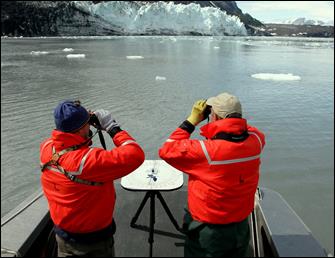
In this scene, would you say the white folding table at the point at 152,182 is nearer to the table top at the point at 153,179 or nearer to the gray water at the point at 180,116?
the table top at the point at 153,179

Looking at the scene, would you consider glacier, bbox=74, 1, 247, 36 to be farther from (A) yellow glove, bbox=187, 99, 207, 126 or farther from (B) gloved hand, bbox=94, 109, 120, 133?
(A) yellow glove, bbox=187, 99, 207, 126

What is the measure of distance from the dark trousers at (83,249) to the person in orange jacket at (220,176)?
0.60m

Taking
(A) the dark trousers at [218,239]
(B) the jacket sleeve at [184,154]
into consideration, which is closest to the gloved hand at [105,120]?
(B) the jacket sleeve at [184,154]

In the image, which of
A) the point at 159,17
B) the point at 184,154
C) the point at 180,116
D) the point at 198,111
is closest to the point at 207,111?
the point at 198,111

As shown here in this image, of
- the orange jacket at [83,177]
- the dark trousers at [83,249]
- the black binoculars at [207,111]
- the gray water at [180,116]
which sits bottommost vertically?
the gray water at [180,116]

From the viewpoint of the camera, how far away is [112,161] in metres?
2.04

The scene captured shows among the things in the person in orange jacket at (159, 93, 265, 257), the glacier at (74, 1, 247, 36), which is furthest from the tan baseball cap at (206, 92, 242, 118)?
the glacier at (74, 1, 247, 36)

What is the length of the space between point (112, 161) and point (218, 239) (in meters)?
0.89

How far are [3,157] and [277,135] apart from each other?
720 centimetres

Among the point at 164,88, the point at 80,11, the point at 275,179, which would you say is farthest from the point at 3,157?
the point at 80,11

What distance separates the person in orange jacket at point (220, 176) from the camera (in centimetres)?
206

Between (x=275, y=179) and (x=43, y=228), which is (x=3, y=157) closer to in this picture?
(x=43, y=228)

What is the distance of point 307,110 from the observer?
12.2m

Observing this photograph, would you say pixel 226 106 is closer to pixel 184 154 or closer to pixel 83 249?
pixel 184 154
